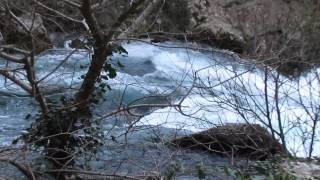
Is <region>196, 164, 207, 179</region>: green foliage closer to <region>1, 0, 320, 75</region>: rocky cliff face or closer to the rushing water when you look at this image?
the rushing water

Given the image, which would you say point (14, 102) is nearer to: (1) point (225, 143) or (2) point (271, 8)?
(1) point (225, 143)

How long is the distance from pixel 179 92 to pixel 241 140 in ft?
3.30

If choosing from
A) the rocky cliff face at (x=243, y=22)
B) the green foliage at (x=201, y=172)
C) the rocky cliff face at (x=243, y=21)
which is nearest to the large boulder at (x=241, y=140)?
the green foliage at (x=201, y=172)

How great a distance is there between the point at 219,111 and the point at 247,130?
2.57 ft

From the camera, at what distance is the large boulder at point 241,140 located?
5.87 meters

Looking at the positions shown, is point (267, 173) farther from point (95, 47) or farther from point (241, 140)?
point (95, 47)

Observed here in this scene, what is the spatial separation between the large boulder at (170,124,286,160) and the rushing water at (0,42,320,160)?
0.37ft

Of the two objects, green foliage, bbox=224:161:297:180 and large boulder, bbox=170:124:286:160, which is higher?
large boulder, bbox=170:124:286:160

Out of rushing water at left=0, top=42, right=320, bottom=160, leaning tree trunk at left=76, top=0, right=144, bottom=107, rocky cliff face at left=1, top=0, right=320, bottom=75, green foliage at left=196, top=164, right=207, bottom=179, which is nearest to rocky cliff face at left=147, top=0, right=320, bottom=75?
rocky cliff face at left=1, top=0, right=320, bottom=75

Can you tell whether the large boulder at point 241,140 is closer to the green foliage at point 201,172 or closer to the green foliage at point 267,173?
the green foliage at point 201,172

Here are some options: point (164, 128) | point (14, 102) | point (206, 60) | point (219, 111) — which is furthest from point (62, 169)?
point (206, 60)

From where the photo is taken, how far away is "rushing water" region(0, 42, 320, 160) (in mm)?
5320

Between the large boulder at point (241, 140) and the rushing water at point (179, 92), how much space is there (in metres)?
0.11

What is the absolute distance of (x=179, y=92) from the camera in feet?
17.9
